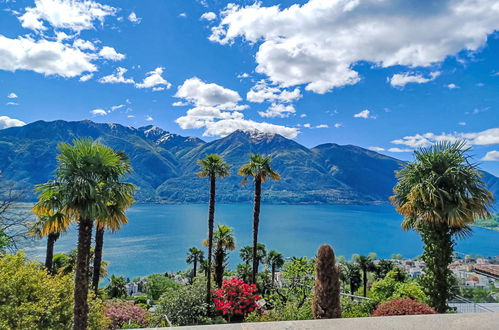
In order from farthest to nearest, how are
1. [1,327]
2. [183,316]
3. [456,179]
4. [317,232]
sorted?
[317,232] < [183,316] < [456,179] < [1,327]

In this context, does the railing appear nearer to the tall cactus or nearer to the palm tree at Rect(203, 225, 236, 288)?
the tall cactus

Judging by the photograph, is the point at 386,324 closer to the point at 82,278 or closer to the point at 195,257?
the point at 82,278

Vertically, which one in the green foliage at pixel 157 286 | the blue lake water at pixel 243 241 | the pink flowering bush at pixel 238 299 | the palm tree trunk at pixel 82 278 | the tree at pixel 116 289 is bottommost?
the blue lake water at pixel 243 241

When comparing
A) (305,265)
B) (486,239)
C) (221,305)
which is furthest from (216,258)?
(486,239)

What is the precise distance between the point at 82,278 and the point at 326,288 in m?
6.40

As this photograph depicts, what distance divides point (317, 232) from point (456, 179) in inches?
4905

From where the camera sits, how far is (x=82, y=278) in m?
8.20

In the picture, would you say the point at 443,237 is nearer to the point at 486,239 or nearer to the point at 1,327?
the point at 1,327

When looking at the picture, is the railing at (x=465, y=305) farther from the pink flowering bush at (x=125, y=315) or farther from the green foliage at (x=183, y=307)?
the pink flowering bush at (x=125, y=315)

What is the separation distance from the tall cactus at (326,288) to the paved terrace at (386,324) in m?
4.90

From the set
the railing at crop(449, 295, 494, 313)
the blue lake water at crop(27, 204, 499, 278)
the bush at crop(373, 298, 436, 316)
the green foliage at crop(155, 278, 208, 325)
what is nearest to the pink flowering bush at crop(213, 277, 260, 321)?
the green foliage at crop(155, 278, 208, 325)

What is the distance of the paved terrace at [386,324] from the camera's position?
2650 mm

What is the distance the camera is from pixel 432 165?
9.59m

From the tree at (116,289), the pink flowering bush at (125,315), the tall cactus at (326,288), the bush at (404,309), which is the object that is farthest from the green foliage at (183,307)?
the tree at (116,289)
